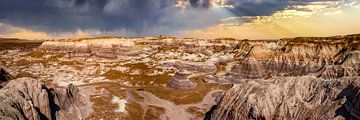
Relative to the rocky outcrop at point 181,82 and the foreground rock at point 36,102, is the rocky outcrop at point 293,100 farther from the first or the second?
the rocky outcrop at point 181,82

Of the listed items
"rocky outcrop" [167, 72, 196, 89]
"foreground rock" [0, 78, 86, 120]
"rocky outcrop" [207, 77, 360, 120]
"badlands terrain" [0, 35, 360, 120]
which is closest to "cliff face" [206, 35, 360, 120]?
"rocky outcrop" [207, 77, 360, 120]

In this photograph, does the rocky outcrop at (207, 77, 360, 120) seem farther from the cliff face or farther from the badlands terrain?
the badlands terrain

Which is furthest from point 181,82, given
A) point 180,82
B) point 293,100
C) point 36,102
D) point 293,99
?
point 293,100

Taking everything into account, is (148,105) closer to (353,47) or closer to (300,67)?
(300,67)

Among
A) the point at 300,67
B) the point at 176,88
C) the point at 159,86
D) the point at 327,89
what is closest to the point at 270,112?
the point at 327,89

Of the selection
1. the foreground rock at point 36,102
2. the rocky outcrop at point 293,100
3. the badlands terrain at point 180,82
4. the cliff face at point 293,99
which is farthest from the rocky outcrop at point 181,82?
the rocky outcrop at point 293,100

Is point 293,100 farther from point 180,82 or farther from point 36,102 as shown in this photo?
point 180,82
